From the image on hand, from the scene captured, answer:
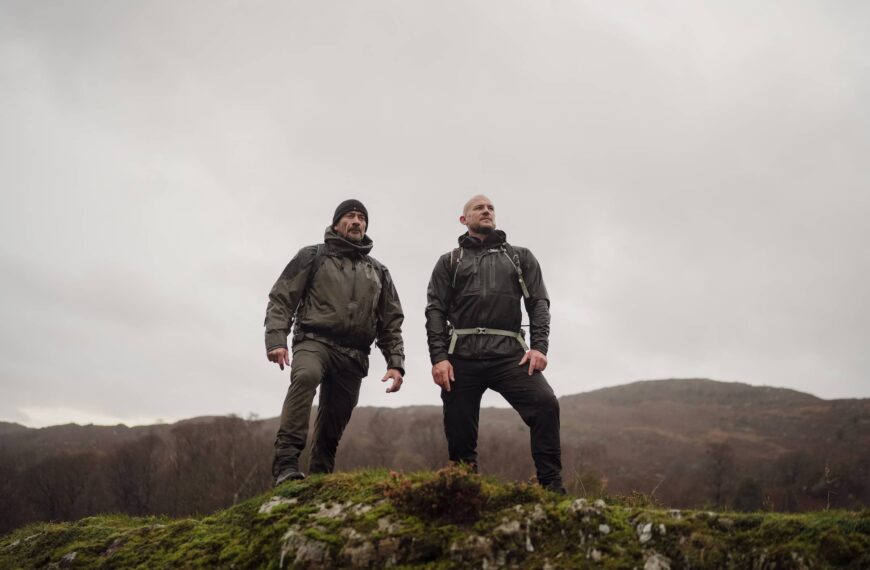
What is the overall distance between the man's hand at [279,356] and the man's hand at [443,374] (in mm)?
1589

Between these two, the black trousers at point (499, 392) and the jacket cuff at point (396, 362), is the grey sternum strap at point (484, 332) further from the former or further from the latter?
the jacket cuff at point (396, 362)

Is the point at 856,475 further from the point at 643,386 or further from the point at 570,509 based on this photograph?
the point at 643,386

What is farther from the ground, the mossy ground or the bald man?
the bald man

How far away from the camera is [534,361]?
554 cm

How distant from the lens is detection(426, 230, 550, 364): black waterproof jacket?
5.74m

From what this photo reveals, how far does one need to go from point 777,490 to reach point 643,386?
12999 centimetres

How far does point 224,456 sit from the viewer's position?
4891 centimetres

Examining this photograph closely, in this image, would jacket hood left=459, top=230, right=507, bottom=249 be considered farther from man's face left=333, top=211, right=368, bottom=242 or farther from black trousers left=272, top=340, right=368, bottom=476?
black trousers left=272, top=340, right=368, bottom=476

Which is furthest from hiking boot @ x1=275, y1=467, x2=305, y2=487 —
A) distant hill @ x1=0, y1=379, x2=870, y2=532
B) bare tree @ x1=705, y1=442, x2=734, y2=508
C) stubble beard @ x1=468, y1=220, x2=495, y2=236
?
bare tree @ x1=705, y1=442, x2=734, y2=508

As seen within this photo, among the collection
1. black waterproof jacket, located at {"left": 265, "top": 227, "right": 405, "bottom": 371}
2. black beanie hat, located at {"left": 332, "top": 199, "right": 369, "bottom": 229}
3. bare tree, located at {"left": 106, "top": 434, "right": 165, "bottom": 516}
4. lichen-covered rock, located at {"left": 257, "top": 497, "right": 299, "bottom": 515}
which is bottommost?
bare tree, located at {"left": 106, "top": 434, "right": 165, "bottom": 516}

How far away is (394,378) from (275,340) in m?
1.43

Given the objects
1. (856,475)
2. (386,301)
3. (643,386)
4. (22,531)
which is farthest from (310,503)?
(643,386)

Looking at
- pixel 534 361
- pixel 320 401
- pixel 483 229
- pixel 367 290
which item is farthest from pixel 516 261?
pixel 320 401

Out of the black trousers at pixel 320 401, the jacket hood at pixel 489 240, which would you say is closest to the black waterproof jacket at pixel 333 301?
the black trousers at pixel 320 401
